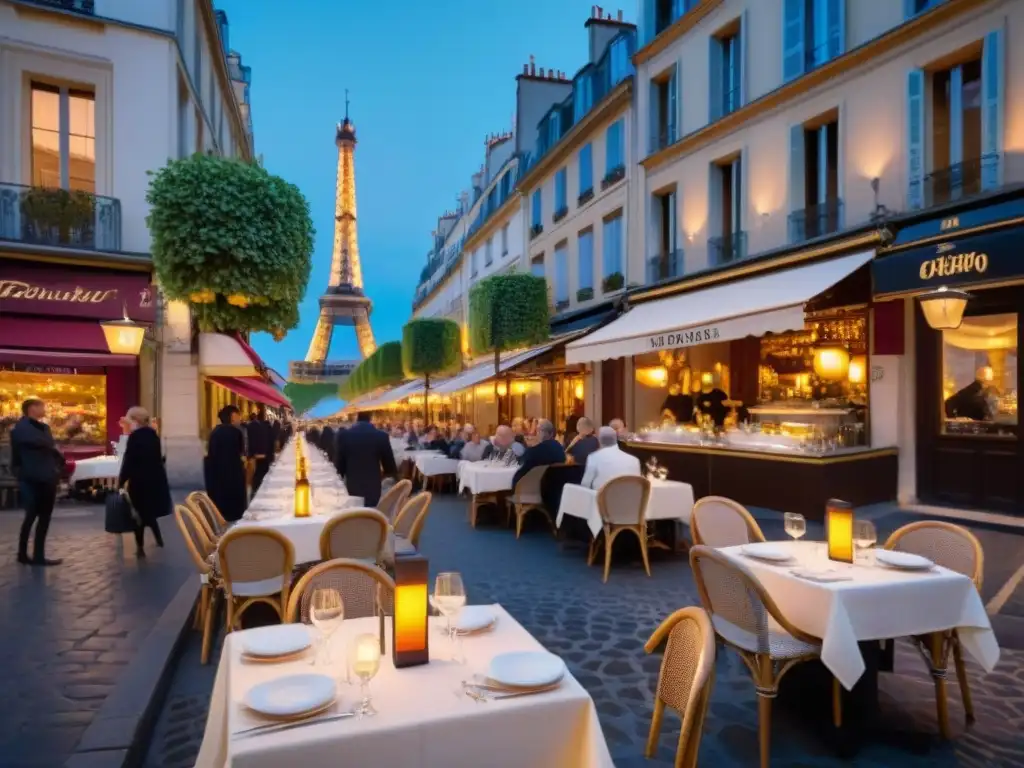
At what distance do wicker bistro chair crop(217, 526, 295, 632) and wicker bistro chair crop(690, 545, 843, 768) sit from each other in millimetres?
2693

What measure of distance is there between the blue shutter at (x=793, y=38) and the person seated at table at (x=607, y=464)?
7671 millimetres

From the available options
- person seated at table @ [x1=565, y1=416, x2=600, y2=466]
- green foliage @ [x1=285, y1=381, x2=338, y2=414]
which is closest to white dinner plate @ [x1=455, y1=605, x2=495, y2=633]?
A: person seated at table @ [x1=565, y1=416, x2=600, y2=466]

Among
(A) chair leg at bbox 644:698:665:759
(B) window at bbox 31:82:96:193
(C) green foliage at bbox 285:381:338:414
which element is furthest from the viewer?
(C) green foliage at bbox 285:381:338:414

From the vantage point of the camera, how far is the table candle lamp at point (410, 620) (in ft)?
7.82

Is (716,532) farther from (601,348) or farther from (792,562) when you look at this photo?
(601,348)

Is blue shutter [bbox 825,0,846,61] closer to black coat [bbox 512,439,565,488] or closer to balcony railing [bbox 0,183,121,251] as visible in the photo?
black coat [bbox 512,439,565,488]

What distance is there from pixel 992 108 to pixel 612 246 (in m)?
9.02

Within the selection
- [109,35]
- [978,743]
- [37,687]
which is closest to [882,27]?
[978,743]

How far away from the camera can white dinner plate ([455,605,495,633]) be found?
8.93 feet

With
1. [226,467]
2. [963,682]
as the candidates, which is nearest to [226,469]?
[226,467]

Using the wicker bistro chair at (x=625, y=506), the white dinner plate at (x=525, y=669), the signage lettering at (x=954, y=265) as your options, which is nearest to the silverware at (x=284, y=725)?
the white dinner plate at (x=525, y=669)

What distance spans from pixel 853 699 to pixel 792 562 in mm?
736

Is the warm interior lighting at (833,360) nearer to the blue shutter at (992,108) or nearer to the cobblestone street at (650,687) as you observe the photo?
the blue shutter at (992,108)

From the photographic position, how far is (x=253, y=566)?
14.8 feet
